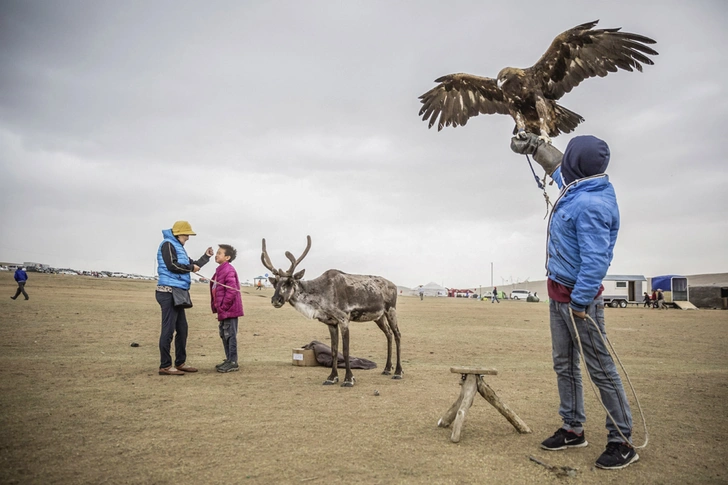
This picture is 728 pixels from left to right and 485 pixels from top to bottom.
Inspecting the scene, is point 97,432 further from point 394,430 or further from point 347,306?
point 347,306

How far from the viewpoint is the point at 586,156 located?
15.5 feet

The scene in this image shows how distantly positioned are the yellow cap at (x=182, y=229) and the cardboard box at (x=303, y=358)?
340 centimetres

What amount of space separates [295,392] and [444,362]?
5.20 metres

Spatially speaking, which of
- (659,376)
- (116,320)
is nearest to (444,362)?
(659,376)

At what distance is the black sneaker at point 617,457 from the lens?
445 centimetres

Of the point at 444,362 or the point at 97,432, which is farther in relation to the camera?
the point at 444,362

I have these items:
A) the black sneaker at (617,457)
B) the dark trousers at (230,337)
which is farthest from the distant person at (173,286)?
the black sneaker at (617,457)

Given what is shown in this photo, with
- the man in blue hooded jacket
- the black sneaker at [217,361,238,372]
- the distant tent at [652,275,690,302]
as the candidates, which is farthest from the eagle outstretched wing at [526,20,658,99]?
the distant tent at [652,275,690,302]

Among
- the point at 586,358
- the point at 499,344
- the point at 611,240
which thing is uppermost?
the point at 611,240

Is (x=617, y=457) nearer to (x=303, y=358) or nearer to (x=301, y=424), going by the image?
(x=301, y=424)

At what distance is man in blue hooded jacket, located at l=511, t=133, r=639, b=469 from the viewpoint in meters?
4.46

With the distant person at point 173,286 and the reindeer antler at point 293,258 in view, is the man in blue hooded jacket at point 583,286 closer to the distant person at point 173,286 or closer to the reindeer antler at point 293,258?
the reindeer antler at point 293,258

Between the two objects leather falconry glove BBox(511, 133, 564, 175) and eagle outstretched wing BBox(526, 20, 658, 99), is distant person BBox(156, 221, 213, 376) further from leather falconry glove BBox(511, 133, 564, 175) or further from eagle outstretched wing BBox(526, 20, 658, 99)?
eagle outstretched wing BBox(526, 20, 658, 99)

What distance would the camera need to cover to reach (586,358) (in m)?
4.62
